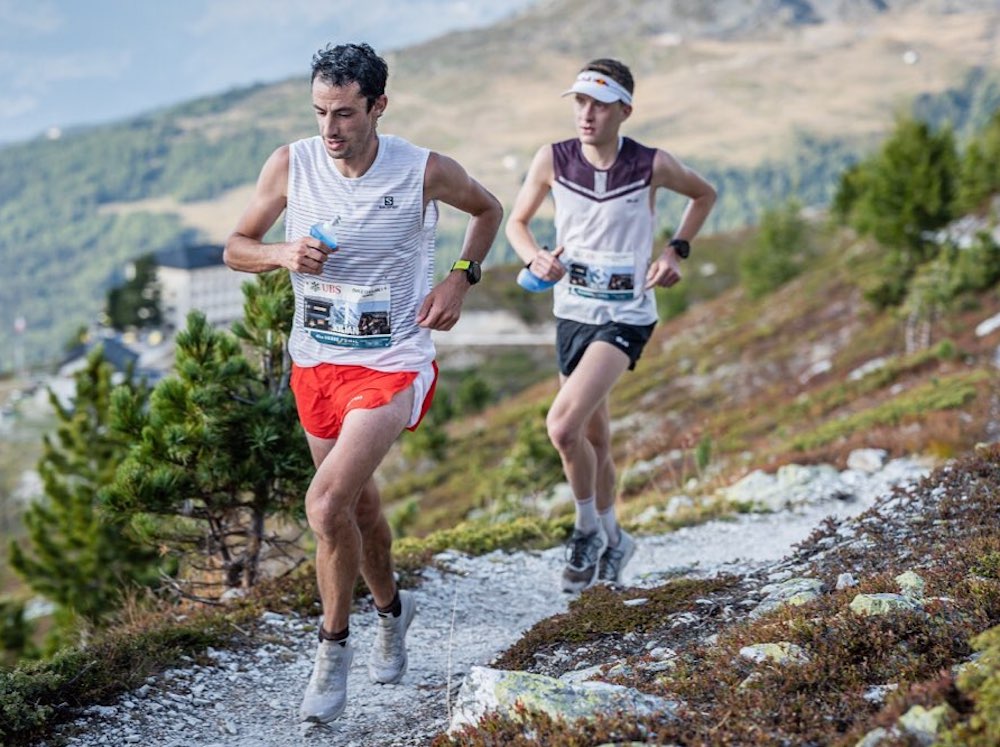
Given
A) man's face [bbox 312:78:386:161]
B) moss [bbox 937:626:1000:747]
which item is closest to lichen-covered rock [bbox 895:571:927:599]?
moss [bbox 937:626:1000:747]

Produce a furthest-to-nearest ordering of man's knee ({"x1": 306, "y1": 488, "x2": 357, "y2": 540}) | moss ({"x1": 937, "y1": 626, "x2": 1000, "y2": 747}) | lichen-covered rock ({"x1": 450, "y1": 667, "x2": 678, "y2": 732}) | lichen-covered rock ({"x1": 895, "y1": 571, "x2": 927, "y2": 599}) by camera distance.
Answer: man's knee ({"x1": 306, "y1": 488, "x2": 357, "y2": 540}) < lichen-covered rock ({"x1": 895, "y1": 571, "x2": 927, "y2": 599}) < lichen-covered rock ({"x1": 450, "y1": 667, "x2": 678, "y2": 732}) < moss ({"x1": 937, "y1": 626, "x2": 1000, "y2": 747})

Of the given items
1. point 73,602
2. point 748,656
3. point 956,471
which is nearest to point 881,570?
point 748,656

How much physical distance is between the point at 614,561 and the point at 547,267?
98.5 inches

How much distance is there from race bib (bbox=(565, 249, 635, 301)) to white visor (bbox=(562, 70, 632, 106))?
1.09 m

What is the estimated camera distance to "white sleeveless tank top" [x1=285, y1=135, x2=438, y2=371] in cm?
553

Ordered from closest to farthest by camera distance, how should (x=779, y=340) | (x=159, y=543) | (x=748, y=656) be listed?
1. (x=748, y=656)
2. (x=159, y=543)
3. (x=779, y=340)

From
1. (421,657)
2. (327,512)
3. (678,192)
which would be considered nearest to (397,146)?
(327,512)

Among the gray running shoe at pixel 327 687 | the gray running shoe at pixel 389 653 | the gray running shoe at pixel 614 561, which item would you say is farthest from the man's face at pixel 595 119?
the gray running shoe at pixel 327 687

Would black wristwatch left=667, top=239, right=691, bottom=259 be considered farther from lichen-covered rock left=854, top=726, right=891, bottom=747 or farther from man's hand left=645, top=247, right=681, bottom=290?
lichen-covered rock left=854, top=726, right=891, bottom=747

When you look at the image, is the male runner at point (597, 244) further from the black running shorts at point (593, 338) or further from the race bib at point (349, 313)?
the race bib at point (349, 313)

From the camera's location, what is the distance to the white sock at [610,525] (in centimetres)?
834

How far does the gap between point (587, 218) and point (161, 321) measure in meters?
109

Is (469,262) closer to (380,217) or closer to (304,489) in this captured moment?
(380,217)

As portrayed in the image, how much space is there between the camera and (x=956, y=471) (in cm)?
816
